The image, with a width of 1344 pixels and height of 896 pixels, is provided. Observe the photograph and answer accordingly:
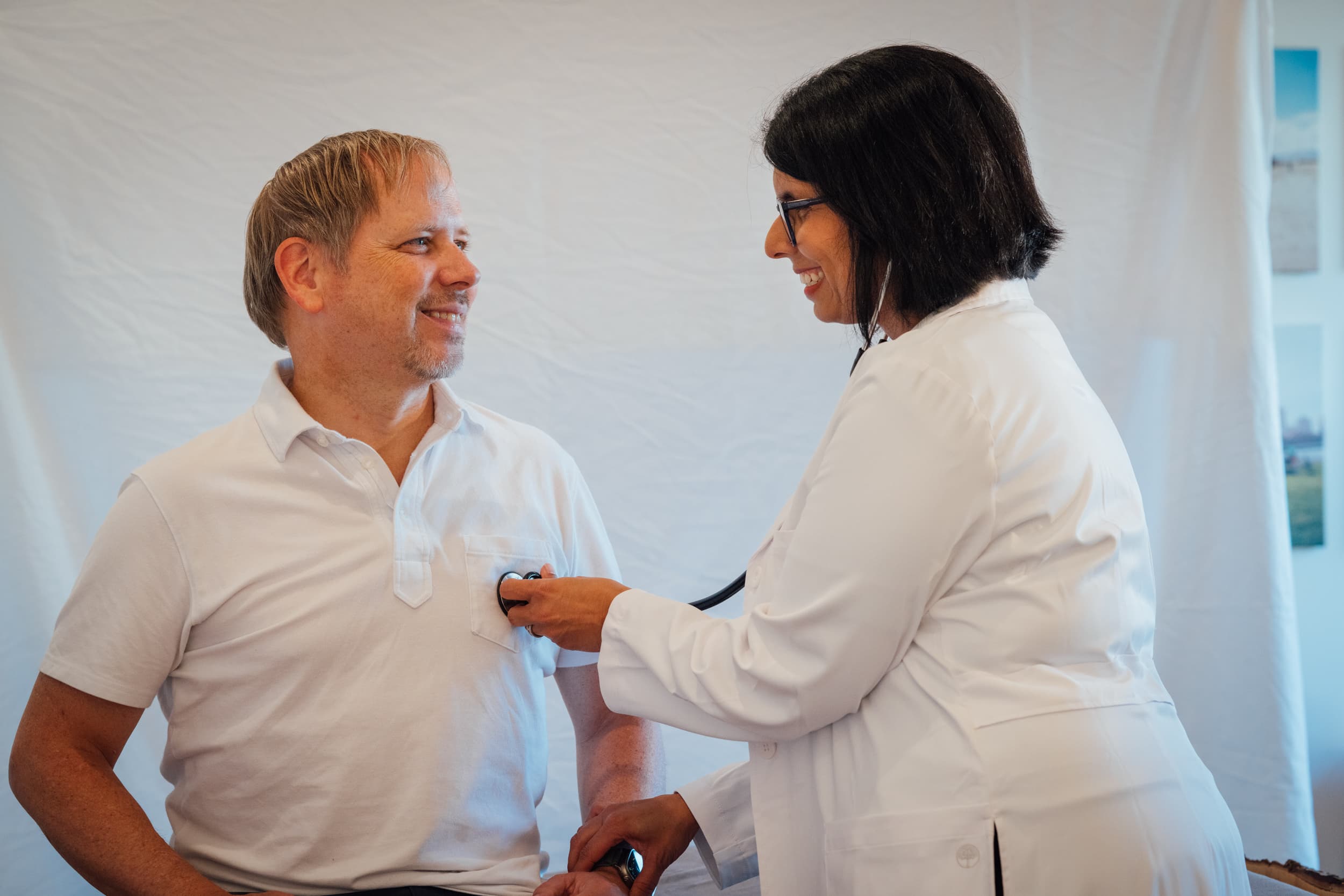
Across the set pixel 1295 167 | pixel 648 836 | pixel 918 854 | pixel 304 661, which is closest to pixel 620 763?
pixel 648 836

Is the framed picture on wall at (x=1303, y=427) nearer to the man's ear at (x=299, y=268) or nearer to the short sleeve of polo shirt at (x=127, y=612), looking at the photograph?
the man's ear at (x=299, y=268)

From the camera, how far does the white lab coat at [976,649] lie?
1.07m

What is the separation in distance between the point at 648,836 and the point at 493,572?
0.42m

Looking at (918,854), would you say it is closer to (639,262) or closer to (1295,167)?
(639,262)

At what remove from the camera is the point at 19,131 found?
1807 mm

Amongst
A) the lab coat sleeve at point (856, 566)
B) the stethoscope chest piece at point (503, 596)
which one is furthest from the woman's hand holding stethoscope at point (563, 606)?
the lab coat sleeve at point (856, 566)

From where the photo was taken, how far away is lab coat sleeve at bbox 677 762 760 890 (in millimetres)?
1397

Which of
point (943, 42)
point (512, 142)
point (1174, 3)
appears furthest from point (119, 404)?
point (1174, 3)

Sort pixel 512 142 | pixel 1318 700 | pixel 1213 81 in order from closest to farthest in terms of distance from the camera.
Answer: pixel 512 142 → pixel 1213 81 → pixel 1318 700

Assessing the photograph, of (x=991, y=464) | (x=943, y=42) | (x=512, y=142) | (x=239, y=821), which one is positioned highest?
(x=943, y=42)

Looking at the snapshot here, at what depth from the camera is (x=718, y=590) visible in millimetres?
2146

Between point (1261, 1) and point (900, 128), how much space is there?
1.40 meters

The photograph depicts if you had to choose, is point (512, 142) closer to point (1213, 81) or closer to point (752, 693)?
point (752, 693)

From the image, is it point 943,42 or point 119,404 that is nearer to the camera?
point 119,404
